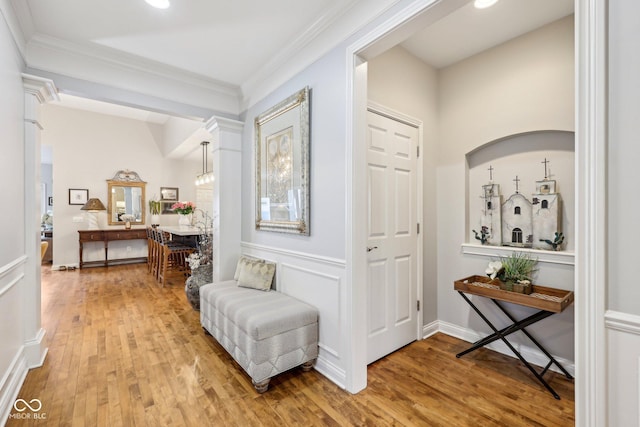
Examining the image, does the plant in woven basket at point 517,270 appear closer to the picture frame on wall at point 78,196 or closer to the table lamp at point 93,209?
the table lamp at point 93,209

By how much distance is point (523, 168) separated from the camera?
8.54 feet

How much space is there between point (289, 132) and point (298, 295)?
4.93 feet

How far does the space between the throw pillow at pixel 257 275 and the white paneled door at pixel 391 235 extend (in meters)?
0.98

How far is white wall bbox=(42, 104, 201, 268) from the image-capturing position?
6.27 m

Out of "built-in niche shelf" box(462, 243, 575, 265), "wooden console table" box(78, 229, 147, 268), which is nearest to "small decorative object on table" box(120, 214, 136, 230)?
"wooden console table" box(78, 229, 147, 268)

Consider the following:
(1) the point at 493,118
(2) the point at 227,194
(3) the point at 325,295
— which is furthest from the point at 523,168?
(2) the point at 227,194

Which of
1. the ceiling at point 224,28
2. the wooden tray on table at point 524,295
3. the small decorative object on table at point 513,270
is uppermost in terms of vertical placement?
the ceiling at point 224,28

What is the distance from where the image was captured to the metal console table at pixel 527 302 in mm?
2066

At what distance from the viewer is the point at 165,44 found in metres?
2.59

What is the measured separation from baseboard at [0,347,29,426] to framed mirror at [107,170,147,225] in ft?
17.8

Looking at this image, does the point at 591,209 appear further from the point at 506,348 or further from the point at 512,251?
the point at 506,348

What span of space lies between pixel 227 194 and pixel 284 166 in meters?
1.07

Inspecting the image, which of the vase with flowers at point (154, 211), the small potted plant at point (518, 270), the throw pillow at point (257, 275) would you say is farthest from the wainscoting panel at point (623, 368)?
the vase with flowers at point (154, 211)

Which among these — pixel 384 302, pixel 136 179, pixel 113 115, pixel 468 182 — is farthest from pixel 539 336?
pixel 113 115
